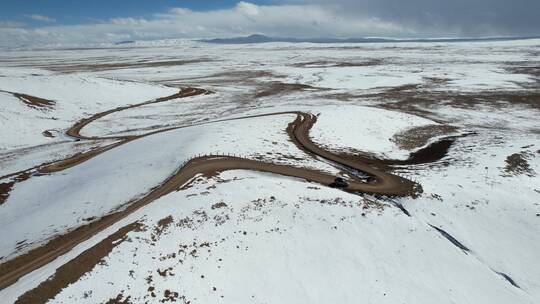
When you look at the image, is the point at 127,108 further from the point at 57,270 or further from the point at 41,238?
the point at 57,270

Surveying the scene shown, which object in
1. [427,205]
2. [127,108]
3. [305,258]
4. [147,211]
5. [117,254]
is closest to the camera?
[117,254]

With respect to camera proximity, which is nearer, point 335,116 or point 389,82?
point 335,116

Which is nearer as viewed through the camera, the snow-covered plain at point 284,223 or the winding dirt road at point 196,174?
the snow-covered plain at point 284,223

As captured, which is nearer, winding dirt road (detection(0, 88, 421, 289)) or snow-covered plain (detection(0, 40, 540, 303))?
snow-covered plain (detection(0, 40, 540, 303))

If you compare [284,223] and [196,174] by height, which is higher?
[196,174]

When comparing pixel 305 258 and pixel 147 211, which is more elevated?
pixel 147 211

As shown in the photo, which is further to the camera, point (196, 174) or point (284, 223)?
point (196, 174)

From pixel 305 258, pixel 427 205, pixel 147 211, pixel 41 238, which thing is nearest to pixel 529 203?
pixel 427 205

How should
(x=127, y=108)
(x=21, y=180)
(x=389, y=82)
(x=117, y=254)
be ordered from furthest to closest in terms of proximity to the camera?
(x=389, y=82)
(x=127, y=108)
(x=21, y=180)
(x=117, y=254)
